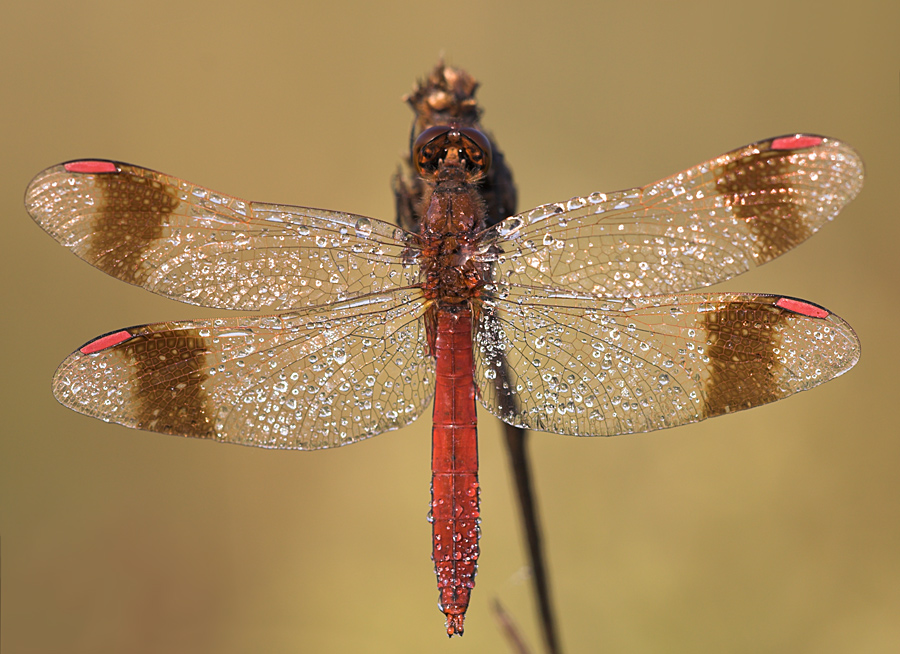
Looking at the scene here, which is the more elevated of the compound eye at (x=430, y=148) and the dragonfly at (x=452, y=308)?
the compound eye at (x=430, y=148)

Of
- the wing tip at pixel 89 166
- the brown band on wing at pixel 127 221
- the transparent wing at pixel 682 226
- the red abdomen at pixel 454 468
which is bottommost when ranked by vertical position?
the red abdomen at pixel 454 468

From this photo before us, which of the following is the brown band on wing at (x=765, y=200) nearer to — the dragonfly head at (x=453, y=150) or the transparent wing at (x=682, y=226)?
the transparent wing at (x=682, y=226)

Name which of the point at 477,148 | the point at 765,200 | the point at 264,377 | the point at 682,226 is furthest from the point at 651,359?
the point at 264,377

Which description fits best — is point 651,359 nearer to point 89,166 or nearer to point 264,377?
point 264,377

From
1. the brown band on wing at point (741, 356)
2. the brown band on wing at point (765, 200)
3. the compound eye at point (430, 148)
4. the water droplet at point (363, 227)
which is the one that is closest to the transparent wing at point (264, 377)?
the water droplet at point (363, 227)

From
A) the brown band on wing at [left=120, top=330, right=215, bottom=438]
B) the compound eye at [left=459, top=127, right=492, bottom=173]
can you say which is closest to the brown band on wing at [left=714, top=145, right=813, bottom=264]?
the compound eye at [left=459, top=127, right=492, bottom=173]

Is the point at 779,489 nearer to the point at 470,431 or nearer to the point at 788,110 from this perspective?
the point at 470,431
